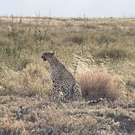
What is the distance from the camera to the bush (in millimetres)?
13766

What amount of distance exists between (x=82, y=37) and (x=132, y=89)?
9177mm

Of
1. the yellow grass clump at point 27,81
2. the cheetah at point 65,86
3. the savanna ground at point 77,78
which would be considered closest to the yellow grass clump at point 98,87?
the savanna ground at point 77,78

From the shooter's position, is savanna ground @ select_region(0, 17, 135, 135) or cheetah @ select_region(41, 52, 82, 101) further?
cheetah @ select_region(41, 52, 82, 101)

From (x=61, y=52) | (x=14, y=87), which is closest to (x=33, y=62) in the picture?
(x=61, y=52)

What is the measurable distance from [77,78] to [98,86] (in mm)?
1148

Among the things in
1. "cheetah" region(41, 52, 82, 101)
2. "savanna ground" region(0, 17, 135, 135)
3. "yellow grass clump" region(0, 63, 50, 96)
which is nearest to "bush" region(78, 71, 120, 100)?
"savanna ground" region(0, 17, 135, 135)

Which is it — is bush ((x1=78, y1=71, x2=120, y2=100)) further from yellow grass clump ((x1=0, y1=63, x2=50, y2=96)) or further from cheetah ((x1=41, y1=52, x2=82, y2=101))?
cheetah ((x1=41, y1=52, x2=82, y2=101))

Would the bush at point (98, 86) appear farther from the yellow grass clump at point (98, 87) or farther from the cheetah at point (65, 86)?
the cheetah at point (65, 86)

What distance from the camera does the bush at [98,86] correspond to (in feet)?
45.2

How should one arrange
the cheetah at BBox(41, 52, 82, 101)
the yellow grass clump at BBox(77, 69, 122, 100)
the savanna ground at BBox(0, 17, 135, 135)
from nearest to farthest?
the savanna ground at BBox(0, 17, 135, 135) < the cheetah at BBox(41, 52, 82, 101) < the yellow grass clump at BBox(77, 69, 122, 100)

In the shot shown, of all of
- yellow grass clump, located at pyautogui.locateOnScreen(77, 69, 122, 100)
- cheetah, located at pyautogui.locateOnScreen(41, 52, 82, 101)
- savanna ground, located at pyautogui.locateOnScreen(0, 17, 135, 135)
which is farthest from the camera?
yellow grass clump, located at pyautogui.locateOnScreen(77, 69, 122, 100)

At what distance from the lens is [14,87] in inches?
557

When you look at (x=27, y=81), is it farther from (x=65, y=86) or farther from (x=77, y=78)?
(x=65, y=86)

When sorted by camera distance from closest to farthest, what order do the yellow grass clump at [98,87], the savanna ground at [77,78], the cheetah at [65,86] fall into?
the savanna ground at [77,78], the cheetah at [65,86], the yellow grass clump at [98,87]
